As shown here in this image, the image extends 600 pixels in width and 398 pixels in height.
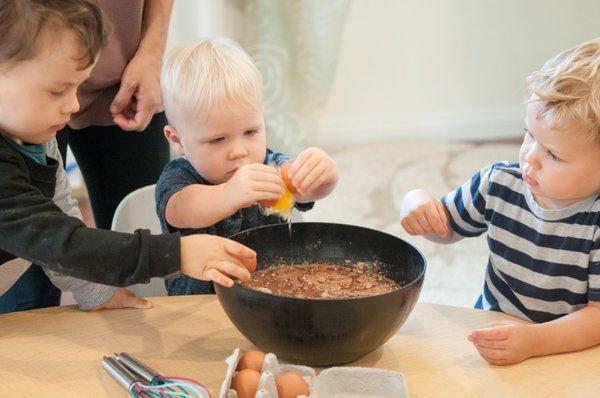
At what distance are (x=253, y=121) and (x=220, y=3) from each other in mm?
2067

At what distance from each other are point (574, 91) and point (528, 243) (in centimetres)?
29

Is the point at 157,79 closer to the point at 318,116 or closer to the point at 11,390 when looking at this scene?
the point at 11,390

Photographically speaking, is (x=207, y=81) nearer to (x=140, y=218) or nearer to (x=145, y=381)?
(x=140, y=218)

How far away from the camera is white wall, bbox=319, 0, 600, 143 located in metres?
3.98

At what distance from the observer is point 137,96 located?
5.48ft

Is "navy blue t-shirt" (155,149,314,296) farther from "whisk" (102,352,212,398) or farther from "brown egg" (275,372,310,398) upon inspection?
"brown egg" (275,372,310,398)

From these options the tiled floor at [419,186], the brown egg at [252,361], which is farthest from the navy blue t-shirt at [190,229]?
the tiled floor at [419,186]

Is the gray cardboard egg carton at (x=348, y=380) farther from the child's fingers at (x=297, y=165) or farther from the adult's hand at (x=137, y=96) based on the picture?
the adult's hand at (x=137, y=96)

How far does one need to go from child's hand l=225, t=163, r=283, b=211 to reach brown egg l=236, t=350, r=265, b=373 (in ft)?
1.05

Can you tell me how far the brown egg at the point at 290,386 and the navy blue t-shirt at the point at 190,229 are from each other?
1.75 feet

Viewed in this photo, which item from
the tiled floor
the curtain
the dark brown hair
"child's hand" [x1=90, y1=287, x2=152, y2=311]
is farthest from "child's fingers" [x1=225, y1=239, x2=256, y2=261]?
the curtain

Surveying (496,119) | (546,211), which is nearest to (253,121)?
(546,211)

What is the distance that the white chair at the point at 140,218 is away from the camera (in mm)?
1614

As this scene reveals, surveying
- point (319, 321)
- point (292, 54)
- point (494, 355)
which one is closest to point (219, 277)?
point (319, 321)
